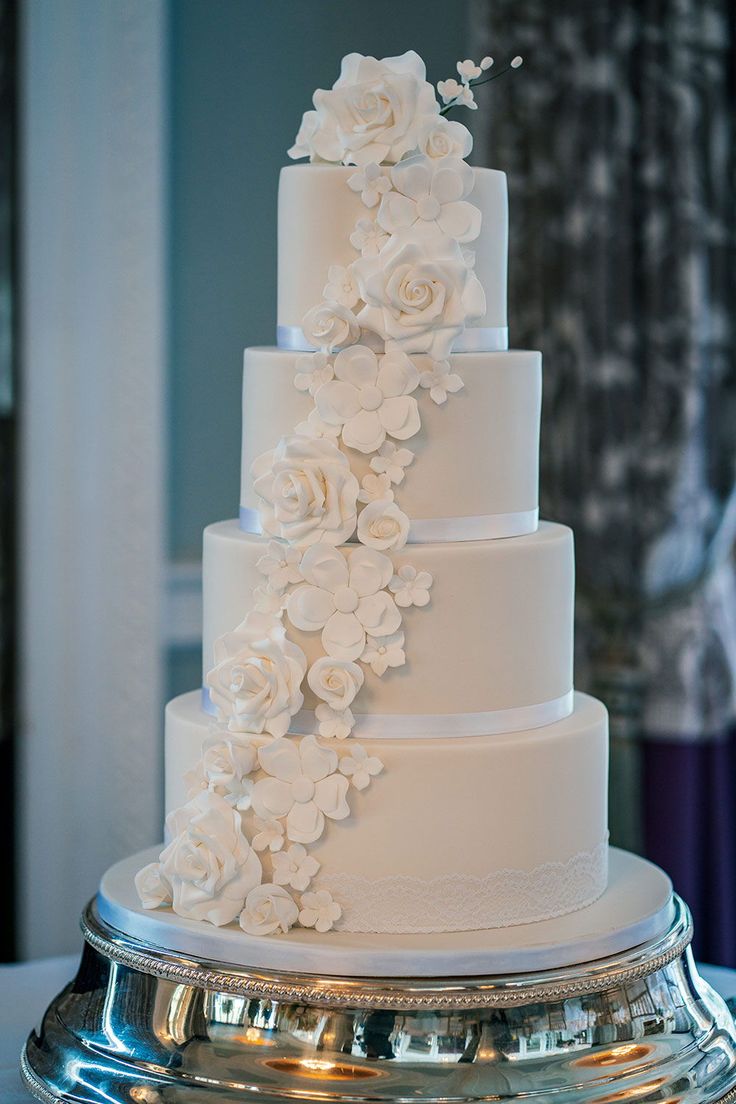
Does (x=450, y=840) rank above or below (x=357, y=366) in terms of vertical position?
below

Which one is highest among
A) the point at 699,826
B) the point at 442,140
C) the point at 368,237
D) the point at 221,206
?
the point at 221,206

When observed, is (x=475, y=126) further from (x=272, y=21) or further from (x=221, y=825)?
(x=221, y=825)

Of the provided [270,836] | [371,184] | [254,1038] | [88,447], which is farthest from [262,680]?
[88,447]

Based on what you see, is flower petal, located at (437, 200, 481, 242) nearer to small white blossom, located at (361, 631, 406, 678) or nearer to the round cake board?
small white blossom, located at (361, 631, 406, 678)

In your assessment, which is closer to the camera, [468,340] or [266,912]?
[266,912]

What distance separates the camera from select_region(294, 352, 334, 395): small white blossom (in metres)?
1.70

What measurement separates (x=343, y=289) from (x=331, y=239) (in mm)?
95

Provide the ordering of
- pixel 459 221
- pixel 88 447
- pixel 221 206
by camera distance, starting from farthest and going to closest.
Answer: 1. pixel 221 206
2. pixel 88 447
3. pixel 459 221

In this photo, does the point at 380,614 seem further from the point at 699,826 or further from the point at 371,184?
the point at 699,826

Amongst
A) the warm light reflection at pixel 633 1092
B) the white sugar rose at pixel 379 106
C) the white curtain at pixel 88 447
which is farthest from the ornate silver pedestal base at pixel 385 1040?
the white curtain at pixel 88 447

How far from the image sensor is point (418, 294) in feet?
5.47

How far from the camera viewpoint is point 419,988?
151cm

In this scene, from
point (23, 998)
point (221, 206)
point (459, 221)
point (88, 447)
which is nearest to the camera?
point (459, 221)

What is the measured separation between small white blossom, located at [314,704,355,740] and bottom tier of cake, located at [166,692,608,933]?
0.02m
